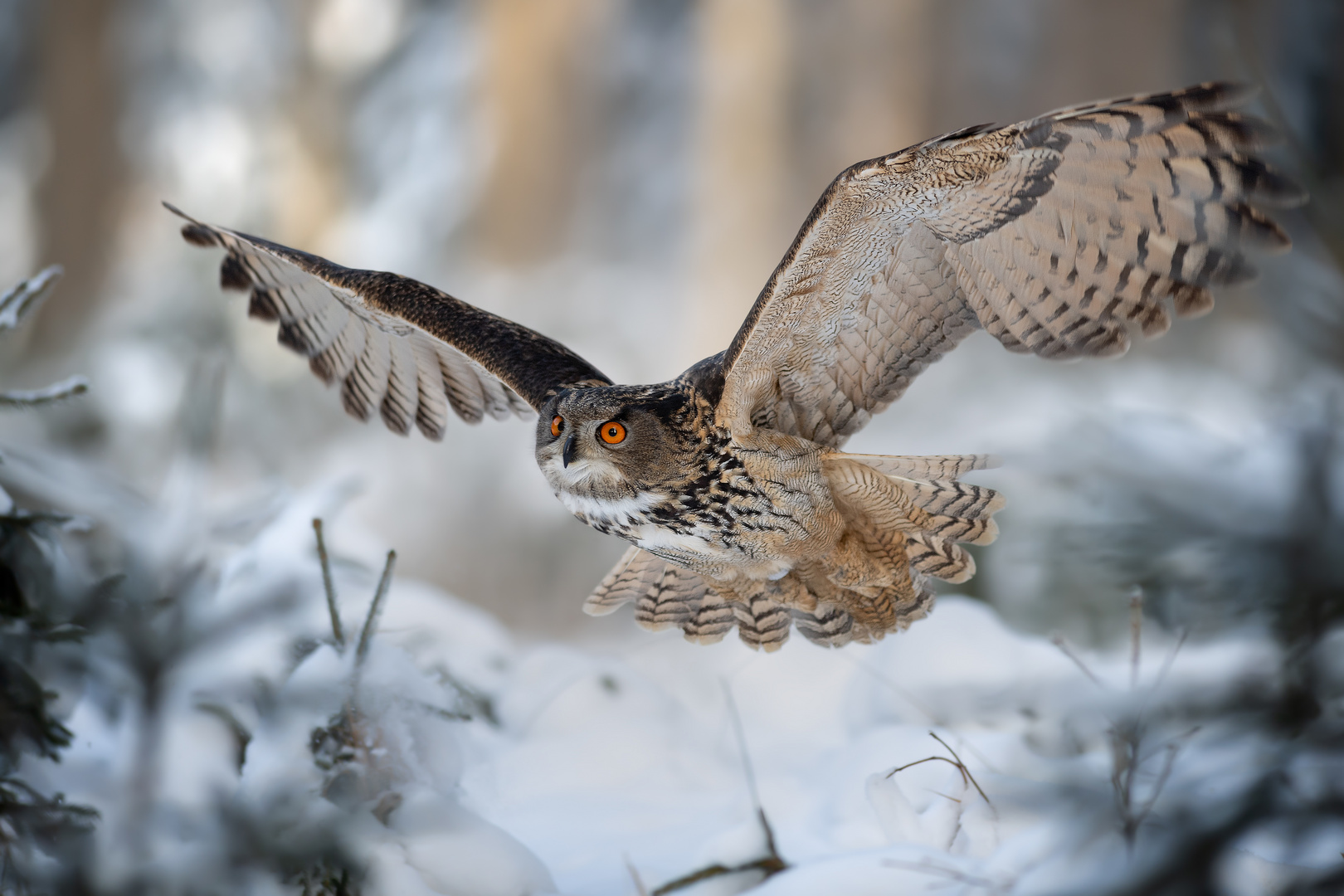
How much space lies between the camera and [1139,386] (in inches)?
223

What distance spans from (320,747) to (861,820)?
786mm

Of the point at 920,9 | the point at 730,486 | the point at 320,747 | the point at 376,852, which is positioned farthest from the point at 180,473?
the point at 920,9

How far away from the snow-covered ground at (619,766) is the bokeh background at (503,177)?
2980 mm

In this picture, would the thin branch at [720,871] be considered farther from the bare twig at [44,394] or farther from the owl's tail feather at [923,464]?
the bare twig at [44,394]

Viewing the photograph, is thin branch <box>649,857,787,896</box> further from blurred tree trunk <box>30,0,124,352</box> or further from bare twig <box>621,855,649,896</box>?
blurred tree trunk <box>30,0,124,352</box>

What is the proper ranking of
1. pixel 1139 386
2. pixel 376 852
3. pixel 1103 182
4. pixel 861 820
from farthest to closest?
1. pixel 1139 386
2. pixel 861 820
3. pixel 1103 182
4. pixel 376 852

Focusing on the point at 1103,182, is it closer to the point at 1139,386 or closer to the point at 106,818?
the point at 106,818

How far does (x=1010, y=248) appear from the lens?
131 cm

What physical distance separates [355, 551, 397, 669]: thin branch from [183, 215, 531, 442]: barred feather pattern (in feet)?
2.42

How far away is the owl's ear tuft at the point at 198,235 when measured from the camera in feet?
5.74

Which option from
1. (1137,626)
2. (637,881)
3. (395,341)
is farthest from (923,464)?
(395,341)

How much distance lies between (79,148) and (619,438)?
21.4 feet

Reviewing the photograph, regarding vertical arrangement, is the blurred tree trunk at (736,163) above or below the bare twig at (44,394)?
above

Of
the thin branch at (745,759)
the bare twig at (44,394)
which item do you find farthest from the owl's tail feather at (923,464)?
the bare twig at (44,394)
